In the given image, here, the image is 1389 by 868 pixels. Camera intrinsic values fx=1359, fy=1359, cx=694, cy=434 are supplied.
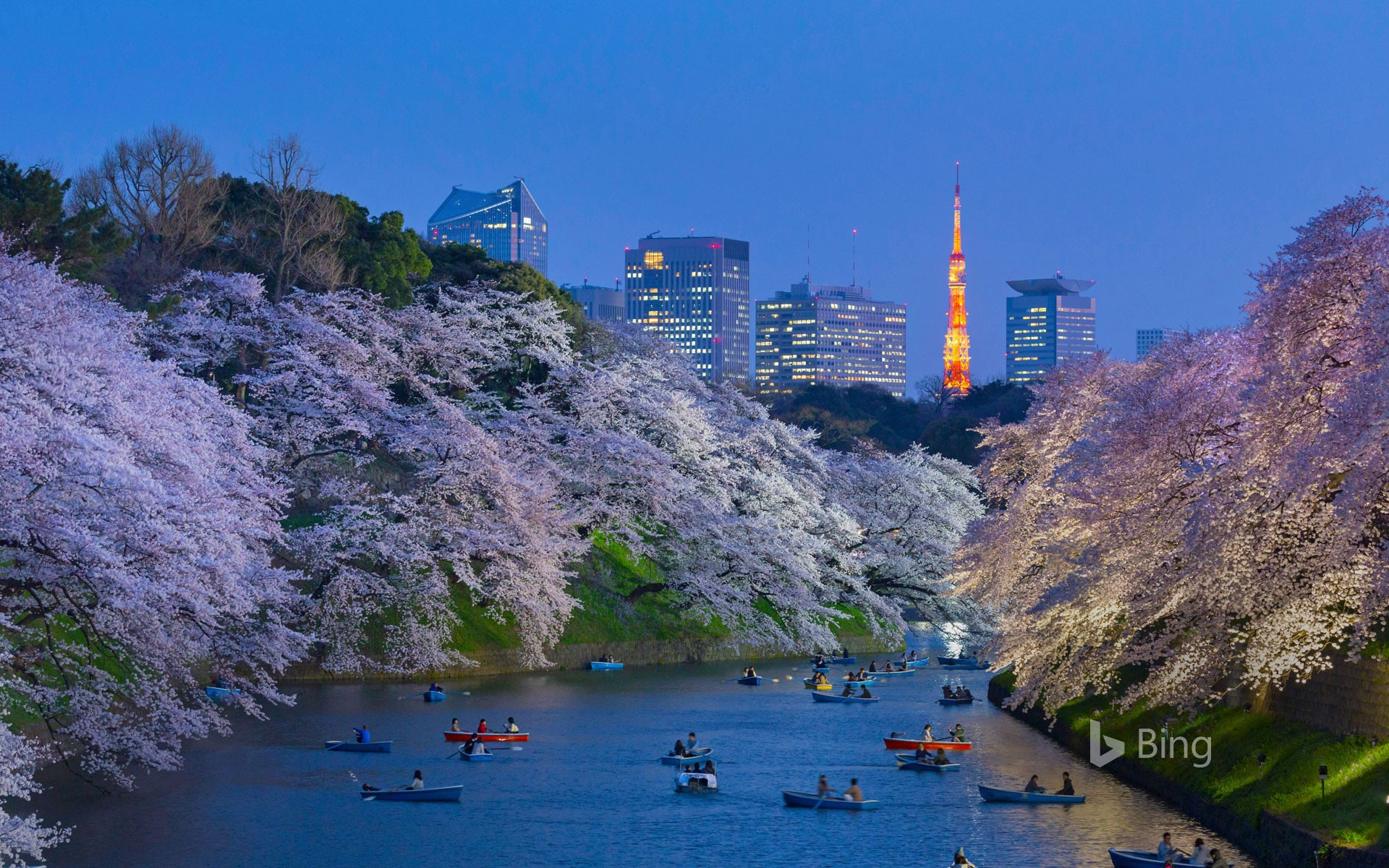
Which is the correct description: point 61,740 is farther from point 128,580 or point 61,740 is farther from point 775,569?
point 775,569

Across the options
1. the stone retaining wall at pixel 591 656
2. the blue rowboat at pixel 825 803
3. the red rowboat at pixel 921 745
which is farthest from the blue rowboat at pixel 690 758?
the stone retaining wall at pixel 591 656

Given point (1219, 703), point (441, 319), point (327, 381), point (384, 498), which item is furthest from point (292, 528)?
point (1219, 703)

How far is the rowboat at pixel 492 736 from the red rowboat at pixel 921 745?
995cm

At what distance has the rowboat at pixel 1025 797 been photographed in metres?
29.7

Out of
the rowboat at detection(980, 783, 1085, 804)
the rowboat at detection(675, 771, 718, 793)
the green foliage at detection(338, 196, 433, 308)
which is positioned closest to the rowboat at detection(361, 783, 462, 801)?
the rowboat at detection(675, 771, 718, 793)

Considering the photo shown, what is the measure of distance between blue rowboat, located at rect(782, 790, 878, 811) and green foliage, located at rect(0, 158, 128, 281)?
2597 centimetres

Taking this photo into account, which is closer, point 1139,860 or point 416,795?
point 1139,860

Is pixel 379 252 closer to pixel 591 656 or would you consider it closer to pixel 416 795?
pixel 591 656

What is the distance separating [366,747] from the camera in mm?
34219

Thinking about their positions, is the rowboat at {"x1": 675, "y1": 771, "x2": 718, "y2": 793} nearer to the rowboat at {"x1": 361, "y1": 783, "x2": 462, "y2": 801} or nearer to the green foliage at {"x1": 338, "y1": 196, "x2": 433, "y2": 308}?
the rowboat at {"x1": 361, "y1": 783, "x2": 462, "y2": 801}

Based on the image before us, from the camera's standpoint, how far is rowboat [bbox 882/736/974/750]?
118ft

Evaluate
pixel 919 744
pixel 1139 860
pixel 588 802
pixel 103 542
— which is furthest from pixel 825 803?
pixel 103 542

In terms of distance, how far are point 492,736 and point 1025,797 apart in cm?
1369

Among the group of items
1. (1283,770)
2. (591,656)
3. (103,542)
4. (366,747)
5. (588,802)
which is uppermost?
(103,542)
